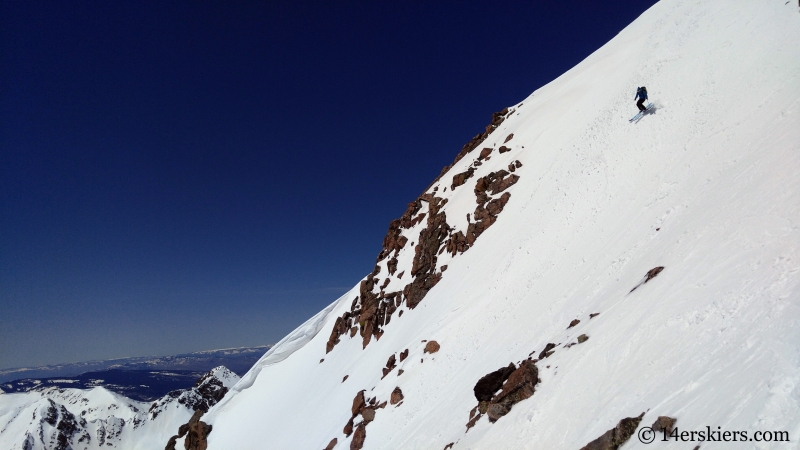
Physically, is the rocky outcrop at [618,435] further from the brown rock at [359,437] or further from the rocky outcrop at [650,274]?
the brown rock at [359,437]

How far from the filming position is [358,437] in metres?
21.9

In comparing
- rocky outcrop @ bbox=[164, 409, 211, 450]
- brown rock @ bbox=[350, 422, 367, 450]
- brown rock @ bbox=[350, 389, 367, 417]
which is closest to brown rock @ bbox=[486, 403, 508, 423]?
brown rock @ bbox=[350, 422, 367, 450]

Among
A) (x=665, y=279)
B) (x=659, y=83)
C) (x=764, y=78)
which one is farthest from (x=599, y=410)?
(x=659, y=83)

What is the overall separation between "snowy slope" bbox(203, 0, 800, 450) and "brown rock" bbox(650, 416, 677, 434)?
25 cm

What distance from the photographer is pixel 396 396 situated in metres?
22.2

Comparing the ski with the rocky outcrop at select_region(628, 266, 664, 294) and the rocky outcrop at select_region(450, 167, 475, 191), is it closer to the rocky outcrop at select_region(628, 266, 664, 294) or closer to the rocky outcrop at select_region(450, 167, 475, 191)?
the rocky outcrop at select_region(628, 266, 664, 294)

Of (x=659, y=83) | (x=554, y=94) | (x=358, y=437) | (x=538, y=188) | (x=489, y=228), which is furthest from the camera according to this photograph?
(x=554, y=94)

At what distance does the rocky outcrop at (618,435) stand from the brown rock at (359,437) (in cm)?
1668

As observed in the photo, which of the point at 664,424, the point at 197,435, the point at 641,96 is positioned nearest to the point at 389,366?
the point at 664,424

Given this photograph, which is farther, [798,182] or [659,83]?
[659,83]

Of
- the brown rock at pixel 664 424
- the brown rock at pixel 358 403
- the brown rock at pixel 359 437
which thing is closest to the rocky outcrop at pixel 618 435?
the brown rock at pixel 664 424

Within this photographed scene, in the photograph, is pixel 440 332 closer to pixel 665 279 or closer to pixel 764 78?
pixel 665 279

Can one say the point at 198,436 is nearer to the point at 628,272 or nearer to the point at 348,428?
the point at 348,428

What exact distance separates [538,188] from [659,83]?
11.0 m
